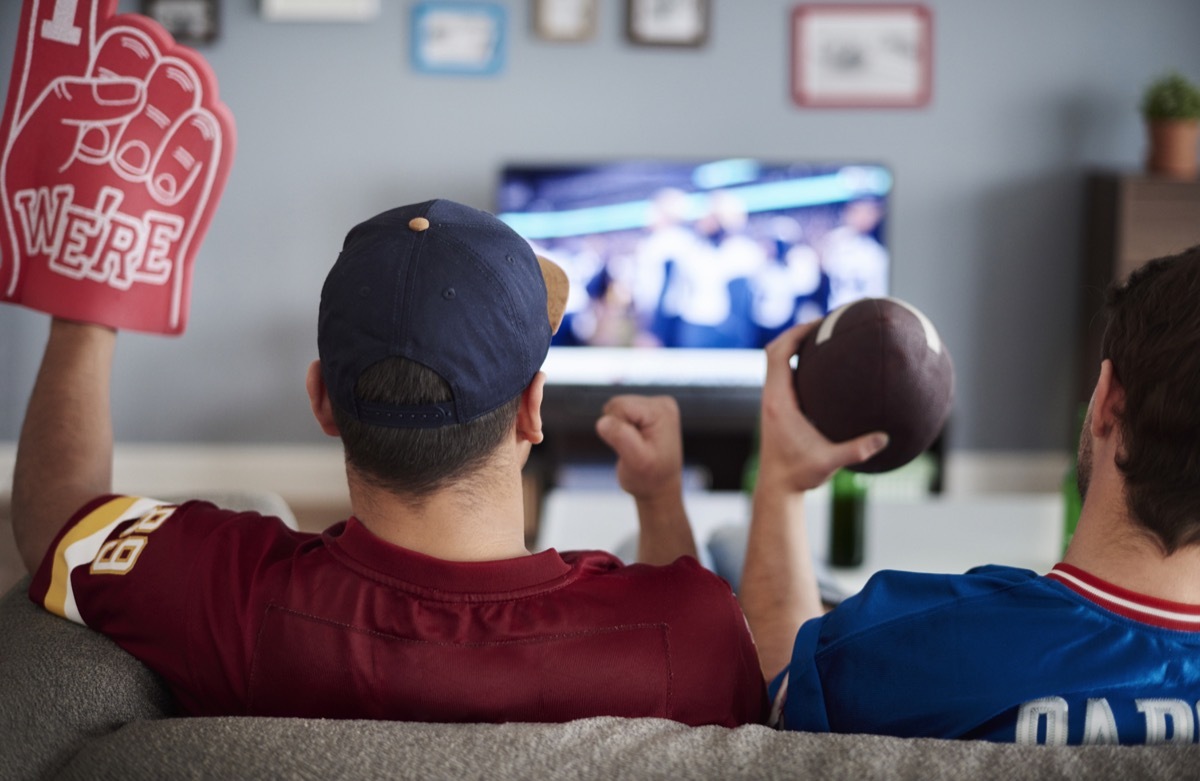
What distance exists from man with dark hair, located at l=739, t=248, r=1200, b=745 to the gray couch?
0.31 ft

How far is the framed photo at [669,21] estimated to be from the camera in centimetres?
434

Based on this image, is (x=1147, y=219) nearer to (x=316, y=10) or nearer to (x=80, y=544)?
(x=316, y=10)

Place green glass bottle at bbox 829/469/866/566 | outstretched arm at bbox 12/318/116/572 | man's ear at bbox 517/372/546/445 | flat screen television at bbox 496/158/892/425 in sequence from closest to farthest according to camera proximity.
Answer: man's ear at bbox 517/372/546/445 < outstretched arm at bbox 12/318/116/572 < green glass bottle at bbox 829/469/866/566 < flat screen television at bbox 496/158/892/425

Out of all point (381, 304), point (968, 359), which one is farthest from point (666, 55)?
point (381, 304)

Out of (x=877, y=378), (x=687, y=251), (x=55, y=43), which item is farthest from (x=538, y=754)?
(x=687, y=251)

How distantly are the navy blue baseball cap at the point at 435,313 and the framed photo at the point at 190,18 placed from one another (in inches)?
149

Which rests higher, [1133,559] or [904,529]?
[1133,559]

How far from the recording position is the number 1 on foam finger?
124 centimetres

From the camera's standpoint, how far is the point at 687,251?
424 cm

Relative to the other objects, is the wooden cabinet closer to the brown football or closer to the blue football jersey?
the brown football

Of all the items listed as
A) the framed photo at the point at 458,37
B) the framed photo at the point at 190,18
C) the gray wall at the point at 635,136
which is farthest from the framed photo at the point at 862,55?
the framed photo at the point at 190,18

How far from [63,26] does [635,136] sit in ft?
10.9

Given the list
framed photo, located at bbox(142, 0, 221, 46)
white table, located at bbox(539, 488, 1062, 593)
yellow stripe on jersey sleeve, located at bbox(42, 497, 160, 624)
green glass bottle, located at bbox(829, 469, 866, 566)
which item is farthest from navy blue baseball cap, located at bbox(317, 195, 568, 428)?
framed photo, located at bbox(142, 0, 221, 46)

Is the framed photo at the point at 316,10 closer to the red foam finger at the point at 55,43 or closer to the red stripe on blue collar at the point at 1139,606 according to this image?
the red foam finger at the point at 55,43
